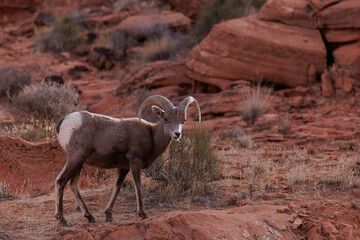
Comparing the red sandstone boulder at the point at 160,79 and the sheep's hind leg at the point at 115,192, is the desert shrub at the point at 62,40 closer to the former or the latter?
the red sandstone boulder at the point at 160,79

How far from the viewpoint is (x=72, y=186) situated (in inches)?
235

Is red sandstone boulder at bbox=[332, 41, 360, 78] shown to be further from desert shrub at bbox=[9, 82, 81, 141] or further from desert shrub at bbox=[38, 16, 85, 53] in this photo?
desert shrub at bbox=[38, 16, 85, 53]

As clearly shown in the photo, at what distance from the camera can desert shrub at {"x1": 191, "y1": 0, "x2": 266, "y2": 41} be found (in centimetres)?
2105

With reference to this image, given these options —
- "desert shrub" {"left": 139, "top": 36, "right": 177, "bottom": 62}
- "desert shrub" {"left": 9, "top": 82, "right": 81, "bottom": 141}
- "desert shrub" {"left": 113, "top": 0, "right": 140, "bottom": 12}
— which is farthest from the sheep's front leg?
"desert shrub" {"left": 113, "top": 0, "right": 140, "bottom": 12}

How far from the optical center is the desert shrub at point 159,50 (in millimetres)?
20781

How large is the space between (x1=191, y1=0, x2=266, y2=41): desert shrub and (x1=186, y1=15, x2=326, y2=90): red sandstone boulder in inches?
211

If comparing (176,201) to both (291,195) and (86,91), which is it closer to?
(291,195)

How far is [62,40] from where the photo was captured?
80.6 feet

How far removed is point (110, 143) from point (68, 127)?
1.89 ft

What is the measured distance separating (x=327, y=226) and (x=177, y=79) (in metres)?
11.9

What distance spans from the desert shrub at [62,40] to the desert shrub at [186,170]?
17934mm

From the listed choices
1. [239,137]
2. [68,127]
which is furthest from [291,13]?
[68,127]

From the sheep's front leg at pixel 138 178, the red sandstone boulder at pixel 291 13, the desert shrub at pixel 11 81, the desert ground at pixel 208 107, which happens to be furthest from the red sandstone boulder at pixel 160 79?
the sheep's front leg at pixel 138 178

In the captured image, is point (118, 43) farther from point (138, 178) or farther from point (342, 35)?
point (138, 178)
